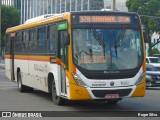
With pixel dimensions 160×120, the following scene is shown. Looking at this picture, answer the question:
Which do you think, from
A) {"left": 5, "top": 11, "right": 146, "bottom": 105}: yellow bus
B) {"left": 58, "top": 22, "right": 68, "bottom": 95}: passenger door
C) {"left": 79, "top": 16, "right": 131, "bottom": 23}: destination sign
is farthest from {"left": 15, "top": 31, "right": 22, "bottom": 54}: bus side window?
{"left": 79, "top": 16, "right": 131, "bottom": 23}: destination sign

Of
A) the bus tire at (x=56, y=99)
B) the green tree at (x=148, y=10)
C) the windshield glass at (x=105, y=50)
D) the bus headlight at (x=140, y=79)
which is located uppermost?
the green tree at (x=148, y=10)

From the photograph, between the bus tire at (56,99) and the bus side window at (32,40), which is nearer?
the bus tire at (56,99)

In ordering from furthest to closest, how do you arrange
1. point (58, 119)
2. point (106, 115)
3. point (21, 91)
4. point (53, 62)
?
point (21, 91), point (53, 62), point (106, 115), point (58, 119)

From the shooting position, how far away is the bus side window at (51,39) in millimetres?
15234

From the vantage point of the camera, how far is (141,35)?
45.9 ft

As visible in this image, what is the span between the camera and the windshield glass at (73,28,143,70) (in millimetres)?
13336

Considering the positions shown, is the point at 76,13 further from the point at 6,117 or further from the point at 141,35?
the point at 6,117

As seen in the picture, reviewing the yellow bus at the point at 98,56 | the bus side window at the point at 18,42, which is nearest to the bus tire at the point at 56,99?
the yellow bus at the point at 98,56

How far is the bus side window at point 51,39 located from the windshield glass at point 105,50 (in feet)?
5.93

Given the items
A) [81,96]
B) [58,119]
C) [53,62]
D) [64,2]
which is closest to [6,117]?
[58,119]

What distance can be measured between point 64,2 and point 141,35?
294 ft

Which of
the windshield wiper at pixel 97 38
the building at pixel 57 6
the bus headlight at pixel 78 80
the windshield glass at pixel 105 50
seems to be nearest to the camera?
the bus headlight at pixel 78 80

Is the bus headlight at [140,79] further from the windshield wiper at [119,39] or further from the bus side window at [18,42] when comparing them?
the bus side window at [18,42]

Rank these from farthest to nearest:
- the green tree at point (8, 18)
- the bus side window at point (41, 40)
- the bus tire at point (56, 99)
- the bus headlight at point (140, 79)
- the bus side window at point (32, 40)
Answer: the green tree at point (8, 18) → the bus side window at point (32, 40) → the bus side window at point (41, 40) → the bus tire at point (56, 99) → the bus headlight at point (140, 79)
